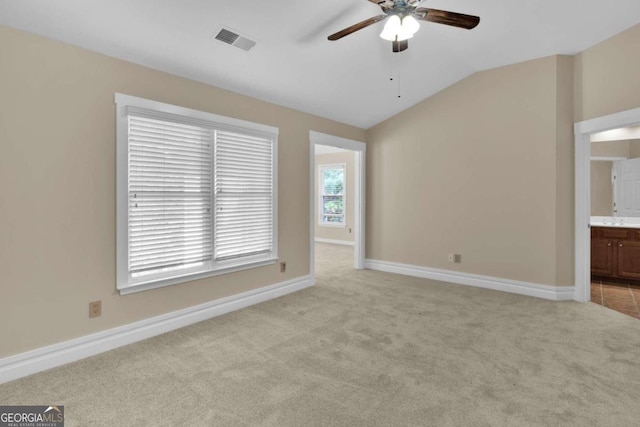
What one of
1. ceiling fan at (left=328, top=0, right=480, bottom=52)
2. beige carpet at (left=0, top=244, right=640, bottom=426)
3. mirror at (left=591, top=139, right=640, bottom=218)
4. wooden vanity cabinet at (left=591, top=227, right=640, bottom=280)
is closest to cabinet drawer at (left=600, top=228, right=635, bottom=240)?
wooden vanity cabinet at (left=591, top=227, right=640, bottom=280)

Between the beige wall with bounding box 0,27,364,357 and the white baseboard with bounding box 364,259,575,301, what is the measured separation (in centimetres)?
363

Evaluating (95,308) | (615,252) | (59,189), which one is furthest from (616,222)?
(59,189)

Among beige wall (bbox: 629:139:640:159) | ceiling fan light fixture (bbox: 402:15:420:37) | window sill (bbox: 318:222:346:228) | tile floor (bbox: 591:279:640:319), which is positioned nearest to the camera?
ceiling fan light fixture (bbox: 402:15:420:37)

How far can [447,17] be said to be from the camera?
7.73 feet

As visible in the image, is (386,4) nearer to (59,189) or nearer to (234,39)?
(234,39)

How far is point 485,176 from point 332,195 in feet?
16.9

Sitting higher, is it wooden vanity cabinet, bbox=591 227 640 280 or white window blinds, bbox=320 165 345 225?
white window blinds, bbox=320 165 345 225

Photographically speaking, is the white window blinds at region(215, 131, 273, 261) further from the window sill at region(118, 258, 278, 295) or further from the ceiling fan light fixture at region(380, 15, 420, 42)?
the ceiling fan light fixture at region(380, 15, 420, 42)

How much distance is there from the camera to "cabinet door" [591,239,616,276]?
15.9ft

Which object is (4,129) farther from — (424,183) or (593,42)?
(593,42)

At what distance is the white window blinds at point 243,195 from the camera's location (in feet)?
12.1

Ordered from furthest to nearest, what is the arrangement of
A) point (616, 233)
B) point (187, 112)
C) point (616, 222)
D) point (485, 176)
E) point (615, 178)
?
point (615, 178)
point (616, 222)
point (616, 233)
point (485, 176)
point (187, 112)

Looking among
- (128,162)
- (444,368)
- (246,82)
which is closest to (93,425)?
(128,162)

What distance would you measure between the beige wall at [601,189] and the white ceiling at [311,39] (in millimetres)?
2464
